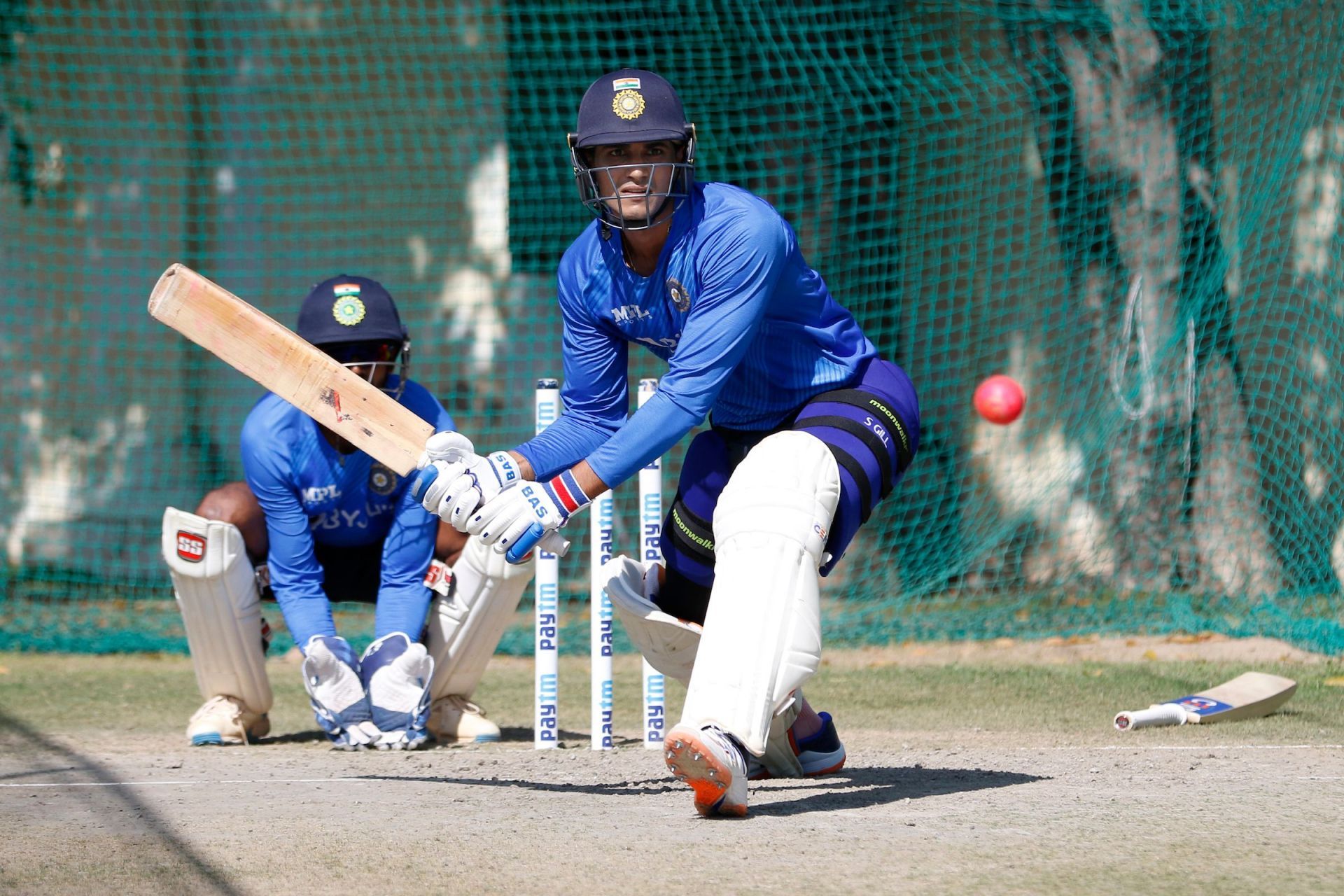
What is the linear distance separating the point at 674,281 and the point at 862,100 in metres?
4.93

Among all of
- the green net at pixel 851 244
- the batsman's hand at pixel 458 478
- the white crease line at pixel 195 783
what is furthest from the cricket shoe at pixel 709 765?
the green net at pixel 851 244

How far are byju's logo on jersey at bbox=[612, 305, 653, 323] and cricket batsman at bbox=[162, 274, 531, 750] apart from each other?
1.21 metres

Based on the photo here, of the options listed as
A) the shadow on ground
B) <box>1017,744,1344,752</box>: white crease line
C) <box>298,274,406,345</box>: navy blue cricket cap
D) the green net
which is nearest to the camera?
the shadow on ground

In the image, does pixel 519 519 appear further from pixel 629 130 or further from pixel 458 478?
pixel 629 130

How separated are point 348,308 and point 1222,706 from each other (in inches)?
115

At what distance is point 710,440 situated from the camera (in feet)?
12.9

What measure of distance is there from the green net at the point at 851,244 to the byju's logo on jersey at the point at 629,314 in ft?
12.1

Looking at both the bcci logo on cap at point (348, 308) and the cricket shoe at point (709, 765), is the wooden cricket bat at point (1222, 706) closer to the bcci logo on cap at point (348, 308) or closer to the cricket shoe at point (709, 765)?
the cricket shoe at point (709, 765)

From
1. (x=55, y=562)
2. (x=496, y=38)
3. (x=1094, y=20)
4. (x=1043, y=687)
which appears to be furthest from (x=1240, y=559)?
(x=55, y=562)

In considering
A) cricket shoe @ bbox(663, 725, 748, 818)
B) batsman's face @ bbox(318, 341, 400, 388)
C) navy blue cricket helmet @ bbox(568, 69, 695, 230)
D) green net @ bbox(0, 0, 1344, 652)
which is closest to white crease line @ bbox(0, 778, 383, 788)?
cricket shoe @ bbox(663, 725, 748, 818)

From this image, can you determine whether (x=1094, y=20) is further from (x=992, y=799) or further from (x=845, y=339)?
(x=992, y=799)

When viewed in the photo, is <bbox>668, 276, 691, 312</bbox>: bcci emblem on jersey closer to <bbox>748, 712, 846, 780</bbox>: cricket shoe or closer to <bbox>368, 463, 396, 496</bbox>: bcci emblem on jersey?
<bbox>748, 712, 846, 780</bbox>: cricket shoe

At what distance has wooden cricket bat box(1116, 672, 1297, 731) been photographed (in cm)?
462

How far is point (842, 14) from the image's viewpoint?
8.34 metres
